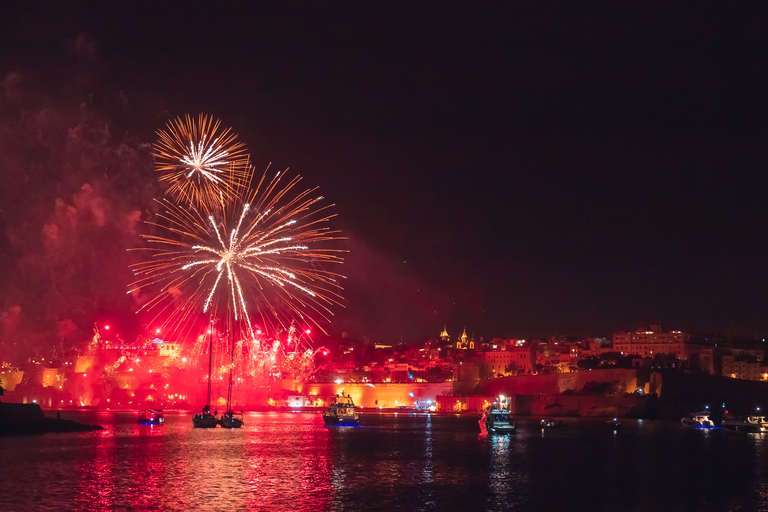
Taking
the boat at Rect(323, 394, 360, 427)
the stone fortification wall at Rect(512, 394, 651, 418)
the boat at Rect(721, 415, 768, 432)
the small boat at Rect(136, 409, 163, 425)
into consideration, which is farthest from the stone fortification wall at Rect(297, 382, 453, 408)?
the boat at Rect(721, 415, 768, 432)

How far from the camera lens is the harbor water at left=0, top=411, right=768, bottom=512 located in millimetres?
20641

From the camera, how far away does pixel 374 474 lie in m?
26.6

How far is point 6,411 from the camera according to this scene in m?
43.5

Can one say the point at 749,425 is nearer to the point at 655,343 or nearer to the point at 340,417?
the point at 340,417

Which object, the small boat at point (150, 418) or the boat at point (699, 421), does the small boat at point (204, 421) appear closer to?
the small boat at point (150, 418)

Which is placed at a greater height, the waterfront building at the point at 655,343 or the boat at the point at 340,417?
the waterfront building at the point at 655,343

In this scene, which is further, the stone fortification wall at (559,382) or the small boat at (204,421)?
the stone fortification wall at (559,382)

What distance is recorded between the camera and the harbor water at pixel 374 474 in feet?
67.7

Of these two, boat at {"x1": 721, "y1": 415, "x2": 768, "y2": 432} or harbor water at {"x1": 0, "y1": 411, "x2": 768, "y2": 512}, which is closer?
harbor water at {"x1": 0, "y1": 411, "x2": 768, "y2": 512}

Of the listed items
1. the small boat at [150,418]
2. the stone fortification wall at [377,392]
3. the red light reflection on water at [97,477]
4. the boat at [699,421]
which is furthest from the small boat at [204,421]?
the stone fortification wall at [377,392]

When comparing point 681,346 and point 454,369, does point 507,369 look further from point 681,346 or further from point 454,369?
point 681,346

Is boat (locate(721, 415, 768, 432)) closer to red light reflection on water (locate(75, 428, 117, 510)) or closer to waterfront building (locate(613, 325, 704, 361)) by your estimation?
red light reflection on water (locate(75, 428, 117, 510))

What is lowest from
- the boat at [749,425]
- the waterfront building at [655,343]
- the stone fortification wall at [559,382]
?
the boat at [749,425]

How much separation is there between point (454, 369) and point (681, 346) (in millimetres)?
28455
